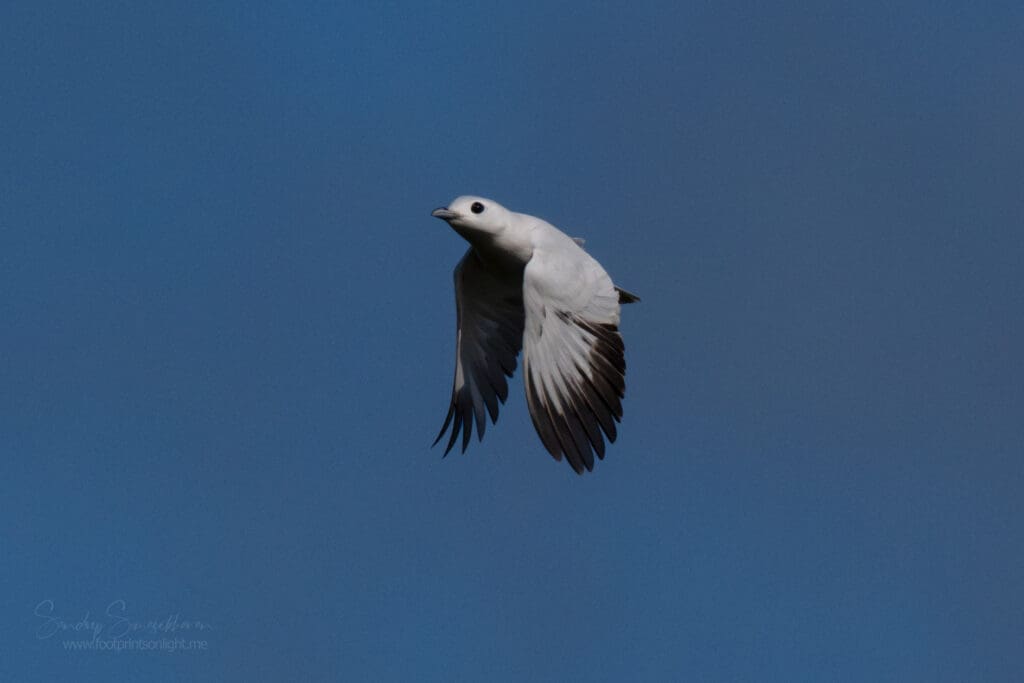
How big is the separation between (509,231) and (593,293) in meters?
1.43

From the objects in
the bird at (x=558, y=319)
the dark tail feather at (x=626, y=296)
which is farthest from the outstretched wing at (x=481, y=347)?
the dark tail feather at (x=626, y=296)

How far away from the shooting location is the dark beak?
67.4 ft

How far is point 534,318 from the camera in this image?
19.5 metres

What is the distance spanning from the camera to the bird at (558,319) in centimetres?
1905

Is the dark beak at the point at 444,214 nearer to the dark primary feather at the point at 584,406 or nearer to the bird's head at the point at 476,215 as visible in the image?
the bird's head at the point at 476,215

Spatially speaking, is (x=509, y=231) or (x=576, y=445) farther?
(x=509, y=231)

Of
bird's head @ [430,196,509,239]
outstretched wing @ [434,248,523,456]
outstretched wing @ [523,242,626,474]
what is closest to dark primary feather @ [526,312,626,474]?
outstretched wing @ [523,242,626,474]

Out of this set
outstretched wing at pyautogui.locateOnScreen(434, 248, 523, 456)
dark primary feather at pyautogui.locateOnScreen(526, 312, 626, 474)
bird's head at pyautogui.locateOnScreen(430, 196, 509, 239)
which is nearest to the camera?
dark primary feather at pyautogui.locateOnScreen(526, 312, 626, 474)

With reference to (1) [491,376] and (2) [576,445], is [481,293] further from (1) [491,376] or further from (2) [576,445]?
(2) [576,445]

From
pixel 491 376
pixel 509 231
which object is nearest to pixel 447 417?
pixel 491 376

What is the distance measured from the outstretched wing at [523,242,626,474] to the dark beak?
124 cm

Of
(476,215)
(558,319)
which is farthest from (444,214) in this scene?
(558,319)

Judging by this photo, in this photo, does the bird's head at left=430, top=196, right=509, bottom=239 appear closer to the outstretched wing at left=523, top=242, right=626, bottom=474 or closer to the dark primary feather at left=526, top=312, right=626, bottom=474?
the outstretched wing at left=523, top=242, right=626, bottom=474

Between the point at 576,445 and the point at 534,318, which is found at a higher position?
the point at 534,318
